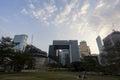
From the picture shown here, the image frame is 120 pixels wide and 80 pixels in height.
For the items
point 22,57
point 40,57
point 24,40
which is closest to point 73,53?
point 40,57

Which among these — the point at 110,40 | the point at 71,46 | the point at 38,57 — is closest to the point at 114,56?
the point at 110,40

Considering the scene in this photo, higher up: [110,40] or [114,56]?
[110,40]

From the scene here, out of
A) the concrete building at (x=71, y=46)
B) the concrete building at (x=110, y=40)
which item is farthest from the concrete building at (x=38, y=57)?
the concrete building at (x=110, y=40)

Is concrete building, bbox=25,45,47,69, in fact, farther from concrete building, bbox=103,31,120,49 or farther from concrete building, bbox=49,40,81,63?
concrete building, bbox=103,31,120,49

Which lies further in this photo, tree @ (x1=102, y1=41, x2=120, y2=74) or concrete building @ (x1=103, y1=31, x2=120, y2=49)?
concrete building @ (x1=103, y1=31, x2=120, y2=49)

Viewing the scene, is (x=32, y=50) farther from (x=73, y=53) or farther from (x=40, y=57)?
(x=73, y=53)

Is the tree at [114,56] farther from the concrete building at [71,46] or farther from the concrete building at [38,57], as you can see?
the concrete building at [71,46]

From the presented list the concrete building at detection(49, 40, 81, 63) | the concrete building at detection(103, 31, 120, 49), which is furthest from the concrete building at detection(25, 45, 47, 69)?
the concrete building at detection(103, 31, 120, 49)

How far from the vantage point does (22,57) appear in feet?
202

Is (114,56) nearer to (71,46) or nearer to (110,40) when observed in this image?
(110,40)

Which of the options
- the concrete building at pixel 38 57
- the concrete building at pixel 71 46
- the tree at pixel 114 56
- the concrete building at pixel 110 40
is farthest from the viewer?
the concrete building at pixel 71 46

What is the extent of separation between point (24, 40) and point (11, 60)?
13150 centimetres

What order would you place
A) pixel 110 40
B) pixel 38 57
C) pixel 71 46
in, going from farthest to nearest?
1. pixel 71 46
2. pixel 38 57
3. pixel 110 40

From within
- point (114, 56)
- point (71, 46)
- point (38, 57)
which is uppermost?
point (71, 46)
